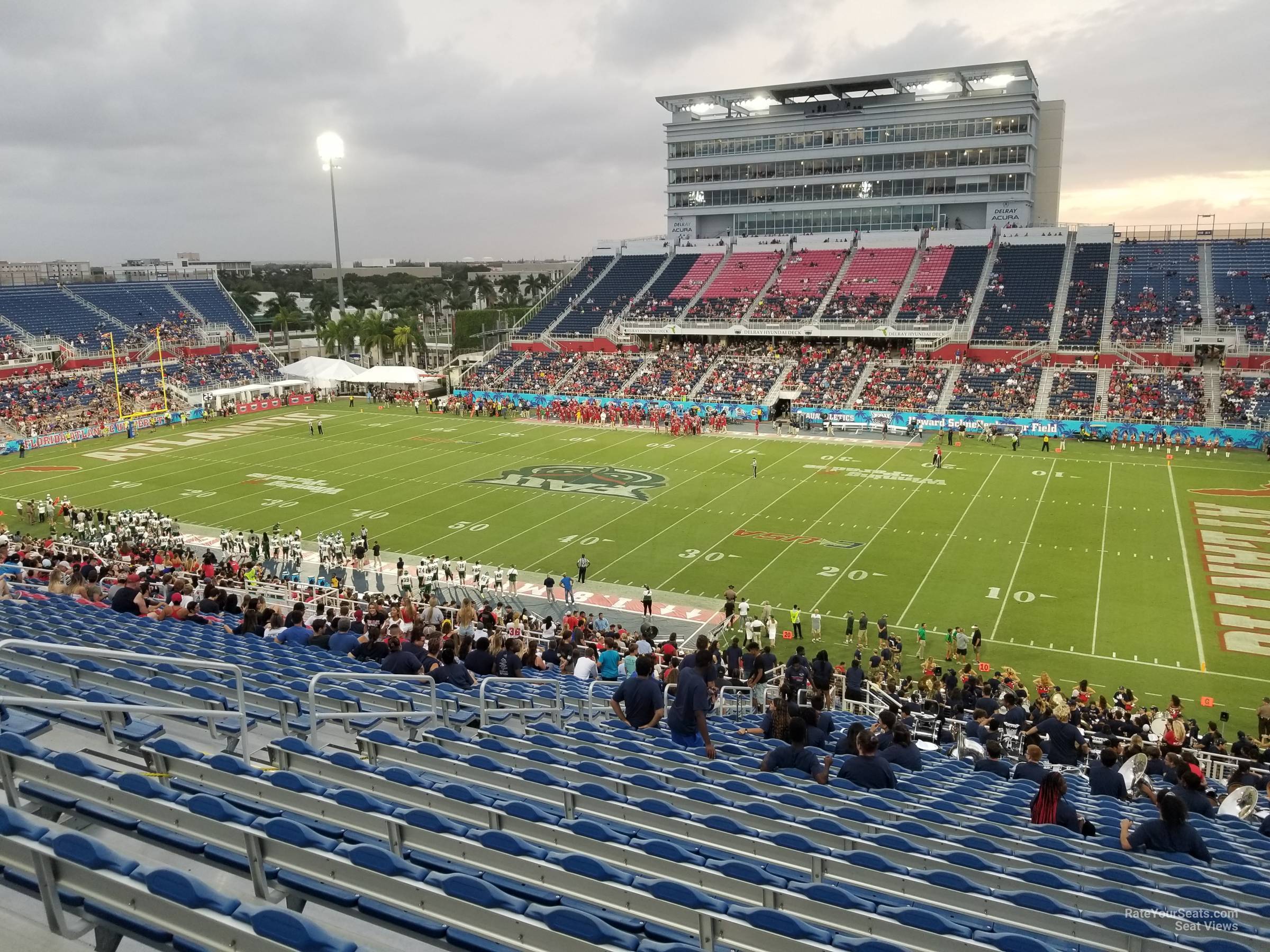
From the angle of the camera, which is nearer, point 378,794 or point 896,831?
point 378,794

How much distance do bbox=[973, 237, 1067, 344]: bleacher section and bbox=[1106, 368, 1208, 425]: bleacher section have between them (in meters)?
7.14

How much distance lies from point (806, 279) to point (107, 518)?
53.2 meters

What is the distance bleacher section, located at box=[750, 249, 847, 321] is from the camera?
65.9m

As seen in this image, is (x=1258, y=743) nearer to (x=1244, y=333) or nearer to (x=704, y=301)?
(x=1244, y=333)

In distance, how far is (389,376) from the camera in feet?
184

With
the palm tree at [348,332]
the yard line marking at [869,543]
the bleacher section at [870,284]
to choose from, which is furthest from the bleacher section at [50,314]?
the yard line marking at [869,543]

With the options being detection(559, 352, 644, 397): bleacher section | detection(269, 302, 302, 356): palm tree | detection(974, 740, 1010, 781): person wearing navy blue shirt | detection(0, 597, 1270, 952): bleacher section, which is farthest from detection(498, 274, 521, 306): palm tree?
detection(0, 597, 1270, 952): bleacher section

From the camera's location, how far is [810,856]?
18.2 feet

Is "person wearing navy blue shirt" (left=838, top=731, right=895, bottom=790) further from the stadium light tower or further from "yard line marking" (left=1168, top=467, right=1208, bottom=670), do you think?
the stadium light tower

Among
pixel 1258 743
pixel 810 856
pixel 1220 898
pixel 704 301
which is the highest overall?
pixel 704 301

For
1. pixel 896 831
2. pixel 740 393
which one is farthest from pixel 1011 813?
pixel 740 393

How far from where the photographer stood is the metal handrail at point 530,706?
9508 mm

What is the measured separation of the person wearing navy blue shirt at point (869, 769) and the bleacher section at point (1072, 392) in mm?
47190

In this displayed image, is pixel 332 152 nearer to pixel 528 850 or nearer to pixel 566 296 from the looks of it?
pixel 566 296
